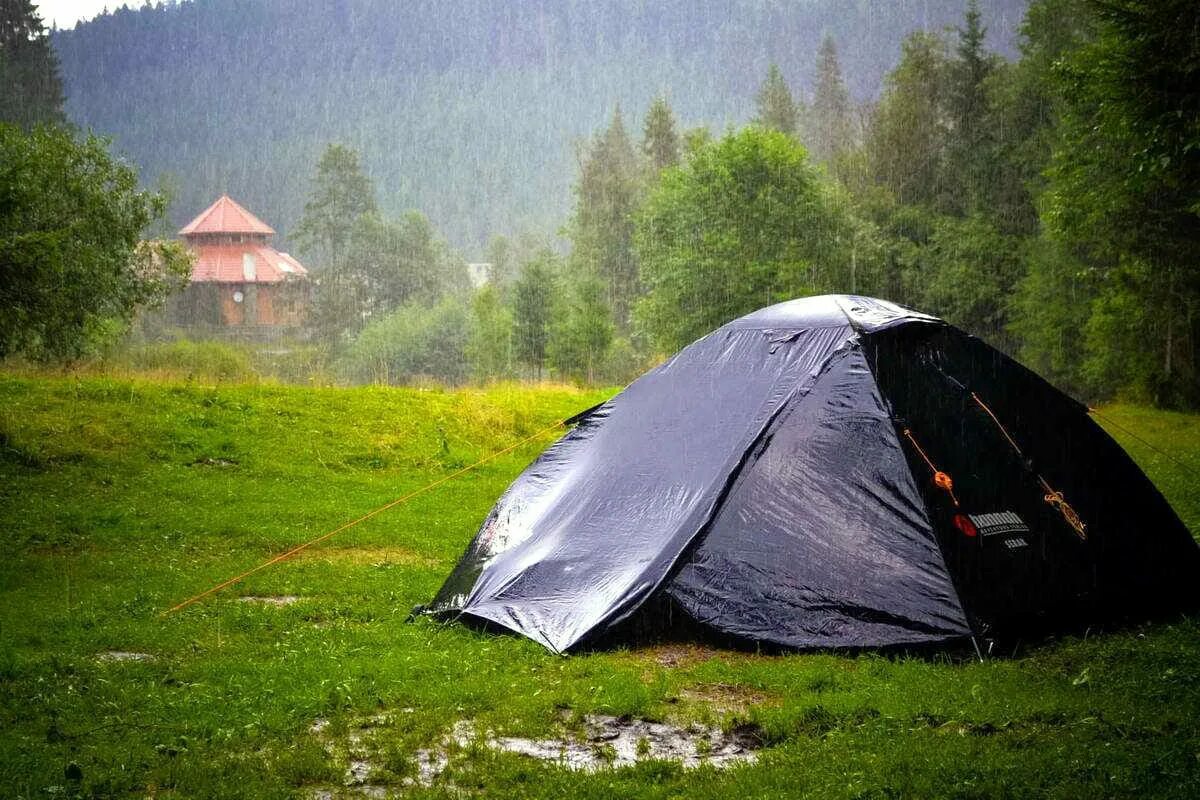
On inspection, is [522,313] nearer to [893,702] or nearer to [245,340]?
[245,340]

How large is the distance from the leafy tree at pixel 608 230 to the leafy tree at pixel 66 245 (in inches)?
1802

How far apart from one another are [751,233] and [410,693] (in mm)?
42193

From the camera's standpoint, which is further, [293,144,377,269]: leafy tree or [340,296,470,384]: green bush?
[293,144,377,269]: leafy tree

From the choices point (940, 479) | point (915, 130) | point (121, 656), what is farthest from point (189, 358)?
point (940, 479)

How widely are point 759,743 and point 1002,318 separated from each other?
151 ft

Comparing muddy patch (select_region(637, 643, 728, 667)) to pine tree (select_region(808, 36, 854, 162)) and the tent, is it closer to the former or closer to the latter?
the tent

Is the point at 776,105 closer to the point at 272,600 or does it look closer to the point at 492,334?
the point at 492,334

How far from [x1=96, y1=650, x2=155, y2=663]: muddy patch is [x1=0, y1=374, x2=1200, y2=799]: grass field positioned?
7 centimetres

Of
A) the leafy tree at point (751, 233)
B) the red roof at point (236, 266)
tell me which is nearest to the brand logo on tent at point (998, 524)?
the leafy tree at point (751, 233)

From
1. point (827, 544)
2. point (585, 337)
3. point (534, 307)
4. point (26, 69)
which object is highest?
point (26, 69)

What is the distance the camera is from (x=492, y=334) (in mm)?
66438

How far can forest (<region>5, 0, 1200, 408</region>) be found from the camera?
22.6m

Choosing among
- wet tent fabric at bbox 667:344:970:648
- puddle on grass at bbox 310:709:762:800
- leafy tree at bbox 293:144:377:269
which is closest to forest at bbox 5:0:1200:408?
wet tent fabric at bbox 667:344:970:648

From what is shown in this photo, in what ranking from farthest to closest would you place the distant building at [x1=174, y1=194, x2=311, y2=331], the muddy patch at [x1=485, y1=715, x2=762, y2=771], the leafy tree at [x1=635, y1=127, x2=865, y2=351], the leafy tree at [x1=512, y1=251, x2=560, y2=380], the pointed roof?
the pointed roof, the distant building at [x1=174, y1=194, x2=311, y2=331], the leafy tree at [x1=512, y1=251, x2=560, y2=380], the leafy tree at [x1=635, y1=127, x2=865, y2=351], the muddy patch at [x1=485, y1=715, x2=762, y2=771]
